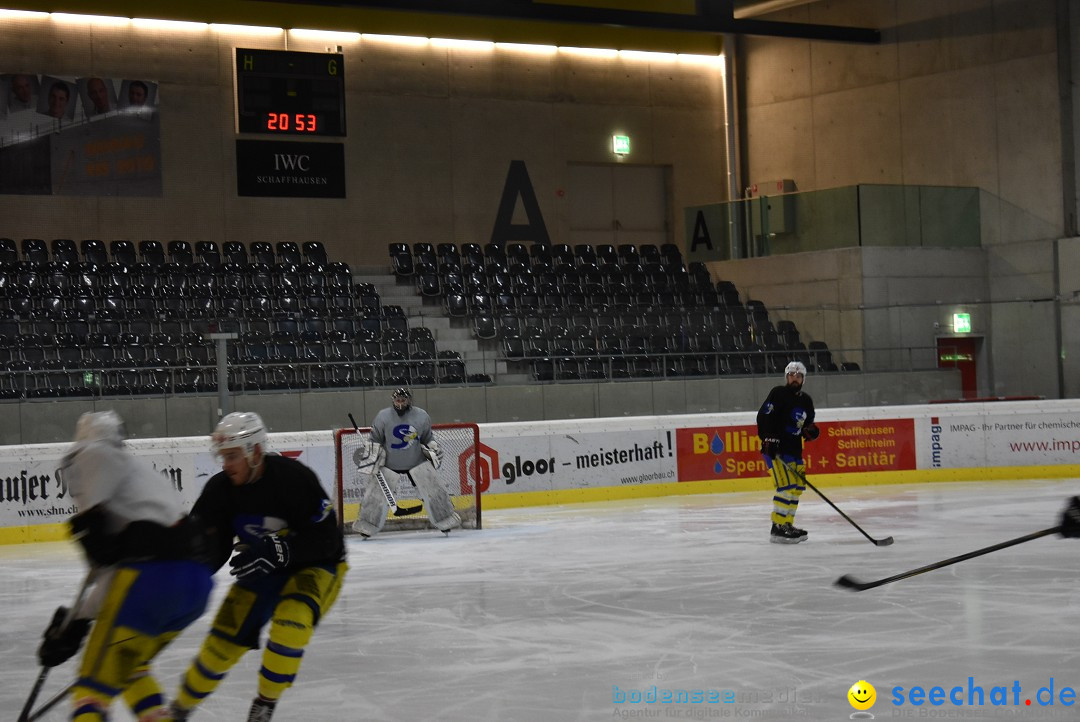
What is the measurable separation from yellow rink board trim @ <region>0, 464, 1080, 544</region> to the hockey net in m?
1.22

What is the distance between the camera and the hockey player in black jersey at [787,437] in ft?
34.2

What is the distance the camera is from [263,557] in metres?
4.64

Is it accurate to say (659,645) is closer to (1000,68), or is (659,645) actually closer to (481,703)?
(481,703)

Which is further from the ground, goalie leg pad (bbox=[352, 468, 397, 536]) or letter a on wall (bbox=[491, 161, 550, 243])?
letter a on wall (bbox=[491, 161, 550, 243])

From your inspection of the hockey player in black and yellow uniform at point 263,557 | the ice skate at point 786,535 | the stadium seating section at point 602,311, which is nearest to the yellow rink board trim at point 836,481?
the stadium seating section at point 602,311

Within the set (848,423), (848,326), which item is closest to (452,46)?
(848,326)

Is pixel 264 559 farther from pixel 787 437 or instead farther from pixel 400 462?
pixel 400 462

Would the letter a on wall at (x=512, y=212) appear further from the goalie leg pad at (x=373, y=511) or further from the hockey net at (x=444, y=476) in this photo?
the goalie leg pad at (x=373, y=511)

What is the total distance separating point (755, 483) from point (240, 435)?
11729 mm

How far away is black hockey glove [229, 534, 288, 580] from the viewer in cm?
462

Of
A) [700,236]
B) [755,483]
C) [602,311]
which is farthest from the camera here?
[700,236]

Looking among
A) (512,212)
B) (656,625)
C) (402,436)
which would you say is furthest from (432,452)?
(512,212)

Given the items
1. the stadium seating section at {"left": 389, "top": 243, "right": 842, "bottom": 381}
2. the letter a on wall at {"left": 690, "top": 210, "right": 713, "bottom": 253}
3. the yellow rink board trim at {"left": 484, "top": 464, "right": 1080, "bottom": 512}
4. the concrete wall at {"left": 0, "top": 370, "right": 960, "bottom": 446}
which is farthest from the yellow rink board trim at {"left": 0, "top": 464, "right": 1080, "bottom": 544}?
the letter a on wall at {"left": 690, "top": 210, "right": 713, "bottom": 253}

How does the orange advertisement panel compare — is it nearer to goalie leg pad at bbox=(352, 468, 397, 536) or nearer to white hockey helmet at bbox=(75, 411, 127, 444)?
goalie leg pad at bbox=(352, 468, 397, 536)
